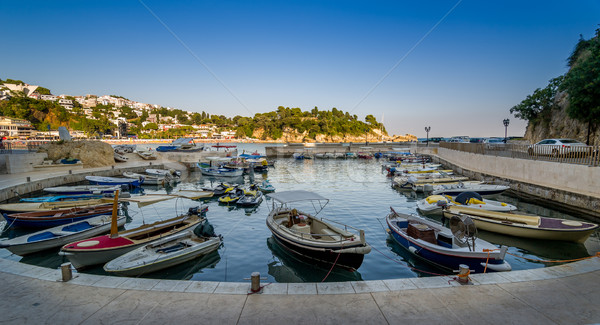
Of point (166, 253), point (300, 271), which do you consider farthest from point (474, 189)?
point (166, 253)

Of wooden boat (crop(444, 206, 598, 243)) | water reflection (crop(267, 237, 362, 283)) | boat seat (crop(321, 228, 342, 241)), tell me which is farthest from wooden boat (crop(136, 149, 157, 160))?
wooden boat (crop(444, 206, 598, 243))

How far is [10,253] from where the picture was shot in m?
11.4

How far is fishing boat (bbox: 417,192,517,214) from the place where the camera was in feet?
48.4

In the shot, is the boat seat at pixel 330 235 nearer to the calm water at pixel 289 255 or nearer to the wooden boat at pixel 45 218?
the calm water at pixel 289 255

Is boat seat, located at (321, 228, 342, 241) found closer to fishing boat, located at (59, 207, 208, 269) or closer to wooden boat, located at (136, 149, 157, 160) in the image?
fishing boat, located at (59, 207, 208, 269)

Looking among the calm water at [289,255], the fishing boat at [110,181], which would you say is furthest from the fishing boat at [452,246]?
the fishing boat at [110,181]

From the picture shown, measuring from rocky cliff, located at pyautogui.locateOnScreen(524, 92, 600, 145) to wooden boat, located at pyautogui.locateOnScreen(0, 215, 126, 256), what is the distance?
4390 centimetres

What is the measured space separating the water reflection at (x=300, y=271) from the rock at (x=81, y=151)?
33627mm

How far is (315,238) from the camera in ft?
34.9

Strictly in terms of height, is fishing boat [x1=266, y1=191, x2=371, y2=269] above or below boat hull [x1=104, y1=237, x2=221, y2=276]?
above

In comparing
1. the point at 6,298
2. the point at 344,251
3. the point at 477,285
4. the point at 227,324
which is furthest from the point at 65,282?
the point at 477,285

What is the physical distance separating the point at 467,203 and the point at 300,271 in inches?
460

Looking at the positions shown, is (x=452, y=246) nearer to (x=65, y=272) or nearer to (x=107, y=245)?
(x=65, y=272)

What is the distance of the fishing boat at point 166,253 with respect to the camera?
8820mm
